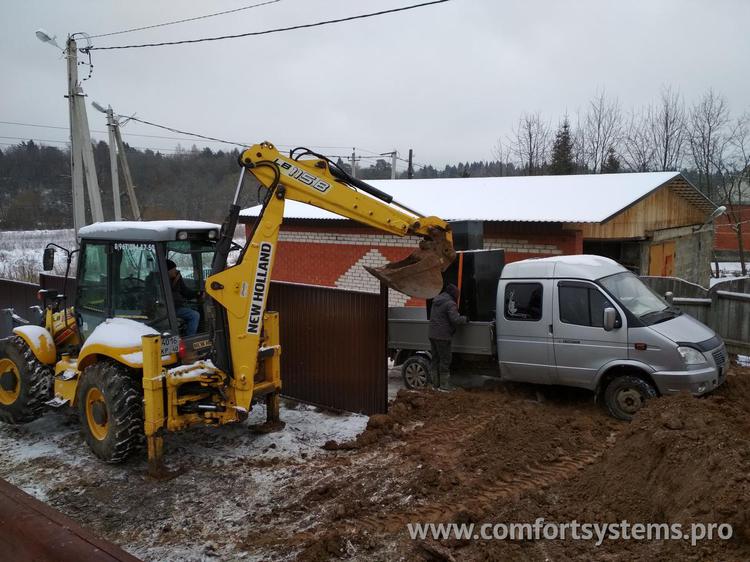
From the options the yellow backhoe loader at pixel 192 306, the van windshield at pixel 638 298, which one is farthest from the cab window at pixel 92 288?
the van windshield at pixel 638 298

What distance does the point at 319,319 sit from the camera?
8.25 meters

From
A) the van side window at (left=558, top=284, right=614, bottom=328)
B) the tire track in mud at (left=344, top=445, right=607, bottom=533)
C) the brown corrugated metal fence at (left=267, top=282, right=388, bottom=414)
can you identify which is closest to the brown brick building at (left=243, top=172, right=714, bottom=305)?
the van side window at (left=558, top=284, right=614, bottom=328)

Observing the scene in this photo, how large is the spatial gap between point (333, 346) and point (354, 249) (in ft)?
28.8

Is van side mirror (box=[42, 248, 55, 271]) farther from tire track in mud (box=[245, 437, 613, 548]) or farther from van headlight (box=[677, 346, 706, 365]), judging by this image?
van headlight (box=[677, 346, 706, 365])

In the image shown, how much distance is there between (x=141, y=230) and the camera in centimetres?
650

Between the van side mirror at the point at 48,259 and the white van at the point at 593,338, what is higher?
the van side mirror at the point at 48,259

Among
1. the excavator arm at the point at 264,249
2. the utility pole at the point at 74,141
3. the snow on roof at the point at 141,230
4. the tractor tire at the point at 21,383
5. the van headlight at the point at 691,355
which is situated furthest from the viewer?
the utility pole at the point at 74,141

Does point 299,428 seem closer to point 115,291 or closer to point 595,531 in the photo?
point 115,291

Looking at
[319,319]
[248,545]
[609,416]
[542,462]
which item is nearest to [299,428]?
[319,319]

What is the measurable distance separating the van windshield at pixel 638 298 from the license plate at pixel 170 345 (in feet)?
17.7

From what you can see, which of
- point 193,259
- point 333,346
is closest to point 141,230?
point 193,259

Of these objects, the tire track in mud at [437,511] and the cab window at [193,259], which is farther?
the cab window at [193,259]

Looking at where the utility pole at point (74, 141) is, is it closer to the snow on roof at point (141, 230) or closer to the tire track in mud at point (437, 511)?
the snow on roof at point (141, 230)

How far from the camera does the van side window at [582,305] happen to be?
7.39 meters
